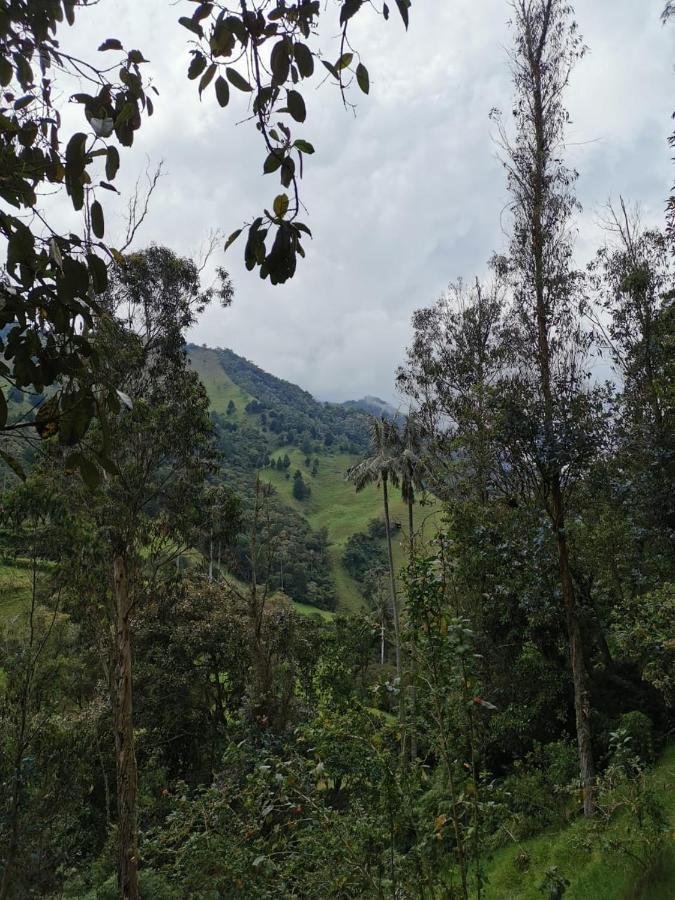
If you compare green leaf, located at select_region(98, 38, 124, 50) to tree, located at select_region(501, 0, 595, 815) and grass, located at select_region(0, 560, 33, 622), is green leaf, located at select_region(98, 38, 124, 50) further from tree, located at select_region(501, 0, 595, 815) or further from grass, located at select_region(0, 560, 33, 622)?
grass, located at select_region(0, 560, 33, 622)

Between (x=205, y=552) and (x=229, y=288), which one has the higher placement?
(x=229, y=288)

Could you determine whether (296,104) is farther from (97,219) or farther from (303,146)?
(97,219)

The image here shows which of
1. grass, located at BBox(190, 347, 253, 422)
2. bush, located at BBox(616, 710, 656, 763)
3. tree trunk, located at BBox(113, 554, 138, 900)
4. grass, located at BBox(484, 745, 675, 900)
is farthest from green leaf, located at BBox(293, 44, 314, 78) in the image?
grass, located at BBox(190, 347, 253, 422)

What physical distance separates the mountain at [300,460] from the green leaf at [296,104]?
52227 mm

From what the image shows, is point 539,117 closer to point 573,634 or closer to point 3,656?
point 573,634

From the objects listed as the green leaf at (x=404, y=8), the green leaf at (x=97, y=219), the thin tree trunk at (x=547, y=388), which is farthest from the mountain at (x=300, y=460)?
the green leaf at (x=404, y=8)

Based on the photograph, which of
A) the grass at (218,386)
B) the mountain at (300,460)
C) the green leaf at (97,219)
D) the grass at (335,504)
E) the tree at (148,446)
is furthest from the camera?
the grass at (218,386)

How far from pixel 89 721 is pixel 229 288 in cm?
1007

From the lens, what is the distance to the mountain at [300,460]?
66.9 metres

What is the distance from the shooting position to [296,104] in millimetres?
1418

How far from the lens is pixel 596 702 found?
1345 centimetres

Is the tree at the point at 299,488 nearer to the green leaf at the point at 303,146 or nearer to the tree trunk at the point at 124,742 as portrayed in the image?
the tree trunk at the point at 124,742

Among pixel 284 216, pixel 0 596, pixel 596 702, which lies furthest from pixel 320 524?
pixel 284 216

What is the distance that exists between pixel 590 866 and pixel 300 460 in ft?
346
